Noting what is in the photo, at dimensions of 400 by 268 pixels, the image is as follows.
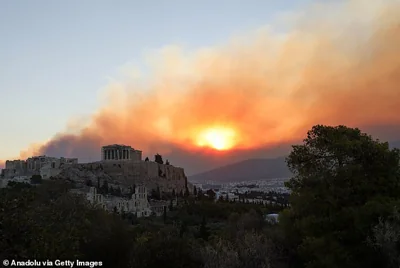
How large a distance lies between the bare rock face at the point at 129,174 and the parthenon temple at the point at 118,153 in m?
5.53

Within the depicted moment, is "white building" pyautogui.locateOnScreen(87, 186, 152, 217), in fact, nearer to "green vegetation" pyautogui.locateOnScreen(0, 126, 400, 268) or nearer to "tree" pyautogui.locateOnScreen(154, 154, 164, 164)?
"tree" pyautogui.locateOnScreen(154, 154, 164, 164)

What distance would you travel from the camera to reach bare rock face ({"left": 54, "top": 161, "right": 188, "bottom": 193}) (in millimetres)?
81750

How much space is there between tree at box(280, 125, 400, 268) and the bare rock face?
6854 cm

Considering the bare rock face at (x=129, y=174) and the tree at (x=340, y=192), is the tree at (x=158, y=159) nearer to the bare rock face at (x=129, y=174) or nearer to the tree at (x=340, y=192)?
the bare rock face at (x=129, y=174)

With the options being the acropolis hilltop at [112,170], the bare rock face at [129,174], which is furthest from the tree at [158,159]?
the bare rock face at [129,174]

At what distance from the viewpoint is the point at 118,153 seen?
99375mm

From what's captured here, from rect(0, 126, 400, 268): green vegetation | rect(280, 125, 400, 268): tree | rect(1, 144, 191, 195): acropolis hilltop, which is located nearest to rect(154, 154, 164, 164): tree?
rect(1, 144, 191, 195): acropolis hilltop

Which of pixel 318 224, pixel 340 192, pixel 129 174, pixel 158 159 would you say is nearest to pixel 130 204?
pixel 129 174

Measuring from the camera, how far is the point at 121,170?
9050 cm

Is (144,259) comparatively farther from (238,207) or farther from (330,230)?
(238,207)

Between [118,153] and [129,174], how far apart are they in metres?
10.9

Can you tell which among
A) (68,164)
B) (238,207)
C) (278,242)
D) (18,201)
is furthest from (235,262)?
(68,164)

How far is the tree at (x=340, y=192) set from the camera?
12430 millimetres

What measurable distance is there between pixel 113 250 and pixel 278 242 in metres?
6.58
